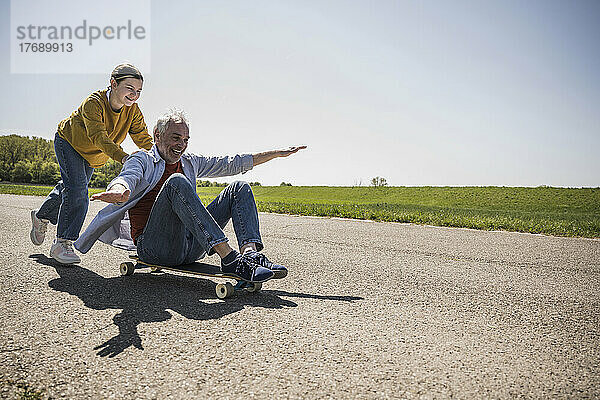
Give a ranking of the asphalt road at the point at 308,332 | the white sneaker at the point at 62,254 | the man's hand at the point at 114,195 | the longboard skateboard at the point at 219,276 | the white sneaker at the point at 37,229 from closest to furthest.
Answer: the asphalt road at the point at 308,332 < the man's hand at the point at 114,195 < the longboard skateboard at the point at 219,276 < the white sneaker at the point at 62,254 < the white sneaker at the point at 37,229

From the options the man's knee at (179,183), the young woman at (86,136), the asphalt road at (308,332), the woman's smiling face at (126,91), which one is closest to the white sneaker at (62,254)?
the young woman at (86,136)

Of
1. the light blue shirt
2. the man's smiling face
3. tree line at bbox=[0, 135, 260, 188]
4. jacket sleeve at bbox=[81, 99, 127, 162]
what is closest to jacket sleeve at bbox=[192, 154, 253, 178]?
the light blue shirt

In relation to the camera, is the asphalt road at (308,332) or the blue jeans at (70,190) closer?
the asphalt road at (308,332)

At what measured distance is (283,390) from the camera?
1940mm

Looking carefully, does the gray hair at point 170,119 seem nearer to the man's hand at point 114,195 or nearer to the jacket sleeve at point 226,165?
the jacket sleeve at point 226,165

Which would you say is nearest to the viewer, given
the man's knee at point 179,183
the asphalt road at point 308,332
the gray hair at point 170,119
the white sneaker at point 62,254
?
the asphalt road at point 308,332

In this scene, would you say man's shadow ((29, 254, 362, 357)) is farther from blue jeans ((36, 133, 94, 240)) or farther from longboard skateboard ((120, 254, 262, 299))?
blue jeans ((36, 133, 94, 240))

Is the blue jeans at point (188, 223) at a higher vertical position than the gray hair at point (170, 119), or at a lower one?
lower

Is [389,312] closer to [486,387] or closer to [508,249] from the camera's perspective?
[486,387]

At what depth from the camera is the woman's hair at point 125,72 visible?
13.5 ft

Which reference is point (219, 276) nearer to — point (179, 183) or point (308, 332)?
point (179, 183)

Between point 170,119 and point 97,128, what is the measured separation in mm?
1094

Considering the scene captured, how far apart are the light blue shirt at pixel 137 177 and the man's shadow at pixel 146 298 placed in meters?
0.33

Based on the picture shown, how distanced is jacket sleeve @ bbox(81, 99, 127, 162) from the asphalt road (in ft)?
3.75
